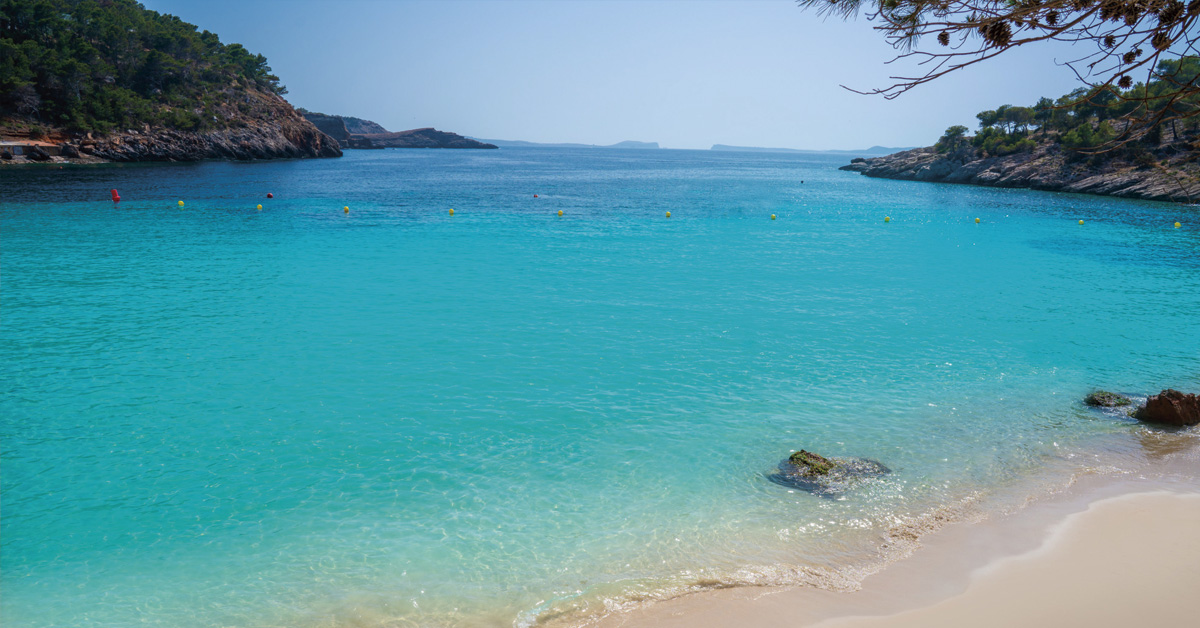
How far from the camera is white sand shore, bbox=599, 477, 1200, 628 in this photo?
233 inches

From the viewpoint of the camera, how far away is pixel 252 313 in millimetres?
16219

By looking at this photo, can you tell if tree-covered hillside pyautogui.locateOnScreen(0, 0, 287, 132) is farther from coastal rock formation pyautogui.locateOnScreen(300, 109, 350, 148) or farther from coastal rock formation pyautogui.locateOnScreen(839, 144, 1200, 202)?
coastal rock formation pyautogui.locateOnScreen(839, 144, 1200, 202)

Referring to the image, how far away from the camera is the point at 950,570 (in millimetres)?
6699

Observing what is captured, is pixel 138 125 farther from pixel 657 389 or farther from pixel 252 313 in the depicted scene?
Answer: pixel 657 389

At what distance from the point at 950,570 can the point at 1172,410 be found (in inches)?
256

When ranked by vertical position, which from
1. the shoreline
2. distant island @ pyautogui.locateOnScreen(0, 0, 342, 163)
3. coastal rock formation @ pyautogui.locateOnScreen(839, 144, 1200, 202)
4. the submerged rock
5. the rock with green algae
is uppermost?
distant island @ pyautogui.locateOnScreen(0, 0, 342, 163)

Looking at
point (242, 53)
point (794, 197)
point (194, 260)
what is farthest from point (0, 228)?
point (242, 53)

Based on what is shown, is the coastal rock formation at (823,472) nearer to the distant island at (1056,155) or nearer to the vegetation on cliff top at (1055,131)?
the distant island at (1056,155)

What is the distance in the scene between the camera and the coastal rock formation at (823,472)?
8.42m

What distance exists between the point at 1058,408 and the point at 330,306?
53.2ft

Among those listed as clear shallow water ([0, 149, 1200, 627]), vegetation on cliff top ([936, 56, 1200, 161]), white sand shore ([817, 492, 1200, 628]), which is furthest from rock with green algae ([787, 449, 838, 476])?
vegetation on cliff top ([936, 56, 1200, 161])

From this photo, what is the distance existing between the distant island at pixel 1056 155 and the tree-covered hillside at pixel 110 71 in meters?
84.8

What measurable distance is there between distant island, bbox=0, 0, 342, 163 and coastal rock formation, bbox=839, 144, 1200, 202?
80.5m

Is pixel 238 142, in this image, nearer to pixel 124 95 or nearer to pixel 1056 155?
pixel 124 95
